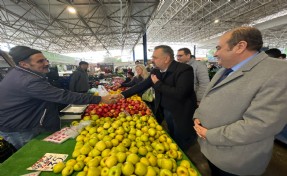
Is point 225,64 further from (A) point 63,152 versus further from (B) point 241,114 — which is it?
(A) point 63,152

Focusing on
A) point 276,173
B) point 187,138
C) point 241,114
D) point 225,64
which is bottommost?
point 276,173

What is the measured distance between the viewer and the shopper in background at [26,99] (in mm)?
1831

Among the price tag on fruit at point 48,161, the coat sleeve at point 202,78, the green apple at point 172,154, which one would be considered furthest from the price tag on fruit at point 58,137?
the coat sleeve at point 202,78

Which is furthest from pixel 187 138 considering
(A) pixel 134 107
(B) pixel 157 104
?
(A) pixel 134 107

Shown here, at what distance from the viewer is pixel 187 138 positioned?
252cm

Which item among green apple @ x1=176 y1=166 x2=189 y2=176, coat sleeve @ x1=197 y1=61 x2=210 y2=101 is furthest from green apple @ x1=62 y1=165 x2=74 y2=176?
coat sleeve @ x1=197 y1=61 x2=210 y2=101

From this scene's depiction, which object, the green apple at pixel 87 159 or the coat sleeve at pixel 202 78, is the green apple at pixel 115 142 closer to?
the green apple at pixel 87 159

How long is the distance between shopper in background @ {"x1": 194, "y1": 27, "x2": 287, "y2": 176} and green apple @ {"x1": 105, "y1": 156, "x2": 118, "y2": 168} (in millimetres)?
777

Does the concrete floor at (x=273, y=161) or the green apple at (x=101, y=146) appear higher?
the green apple at (x=101, y=146)

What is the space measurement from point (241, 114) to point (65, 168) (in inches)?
57.1

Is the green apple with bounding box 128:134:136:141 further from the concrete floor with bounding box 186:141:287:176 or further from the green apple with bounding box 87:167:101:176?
the concrete floor with bounding box 186:141:287:176

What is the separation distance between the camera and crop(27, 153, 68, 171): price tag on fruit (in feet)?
4.60

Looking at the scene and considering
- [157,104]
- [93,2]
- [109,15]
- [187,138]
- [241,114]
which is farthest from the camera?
[109,15]

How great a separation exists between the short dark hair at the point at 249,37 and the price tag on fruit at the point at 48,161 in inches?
70.8
